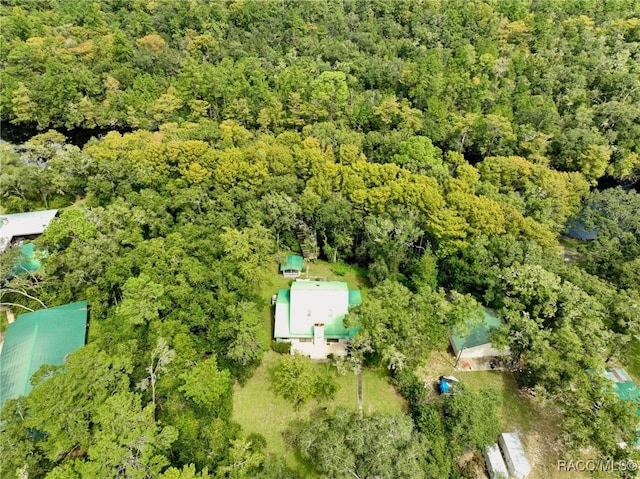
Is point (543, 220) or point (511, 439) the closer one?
point (511, 439)

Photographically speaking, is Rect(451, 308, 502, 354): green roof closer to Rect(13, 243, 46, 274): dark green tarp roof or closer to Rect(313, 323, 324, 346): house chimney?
Rect(313, 323, 324, 346): house chimney

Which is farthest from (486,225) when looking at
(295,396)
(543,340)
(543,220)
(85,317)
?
(85,317)

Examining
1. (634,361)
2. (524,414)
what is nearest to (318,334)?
(524,414)

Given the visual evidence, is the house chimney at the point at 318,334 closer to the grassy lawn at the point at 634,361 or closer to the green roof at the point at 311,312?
the green roof at the point at 311,312

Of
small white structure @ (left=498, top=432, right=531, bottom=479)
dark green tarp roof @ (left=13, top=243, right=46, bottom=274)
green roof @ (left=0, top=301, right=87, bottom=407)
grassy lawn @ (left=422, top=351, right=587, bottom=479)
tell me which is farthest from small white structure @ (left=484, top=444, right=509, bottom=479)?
dark green tarp roof @ (left=13, top=243, right=46, bottom=274)

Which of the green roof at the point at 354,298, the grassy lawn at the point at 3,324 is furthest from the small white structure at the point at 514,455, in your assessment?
the grassy lawn at the point at 3,324

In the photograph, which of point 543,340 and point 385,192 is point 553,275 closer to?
point 543,340
